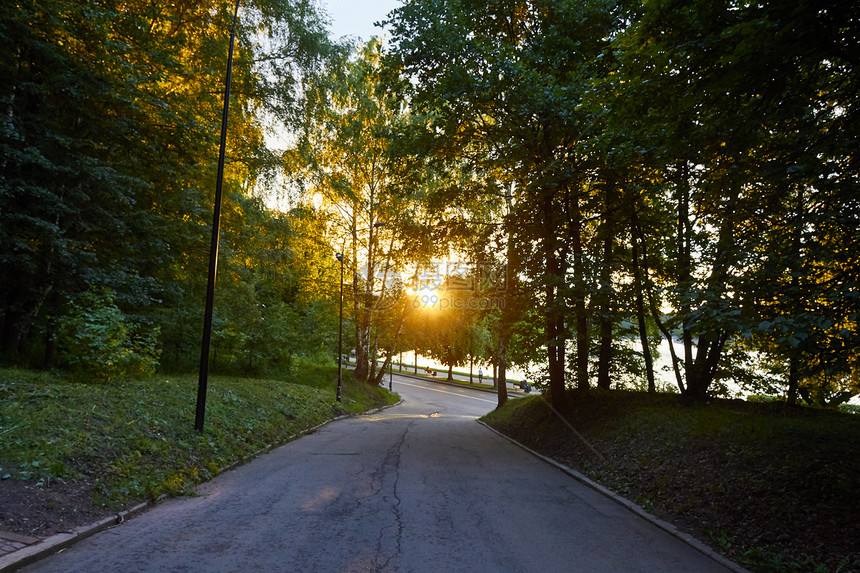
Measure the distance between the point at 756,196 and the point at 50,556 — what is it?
10172 millimetres

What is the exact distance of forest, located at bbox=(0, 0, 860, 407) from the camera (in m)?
5.66

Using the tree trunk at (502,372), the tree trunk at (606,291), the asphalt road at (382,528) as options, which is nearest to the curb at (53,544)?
the asphalt road at (382,528)

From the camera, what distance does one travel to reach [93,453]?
661 centimetres

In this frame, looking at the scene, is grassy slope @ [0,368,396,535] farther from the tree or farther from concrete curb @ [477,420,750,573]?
the tree

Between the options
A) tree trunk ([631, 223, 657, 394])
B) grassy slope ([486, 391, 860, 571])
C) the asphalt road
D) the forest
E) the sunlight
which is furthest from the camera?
the sunlight

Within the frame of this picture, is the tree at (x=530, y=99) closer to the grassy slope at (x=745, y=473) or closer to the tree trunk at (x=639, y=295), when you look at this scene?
the tree trunk at (x=639, y=295)

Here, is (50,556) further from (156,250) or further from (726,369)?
(726,369)

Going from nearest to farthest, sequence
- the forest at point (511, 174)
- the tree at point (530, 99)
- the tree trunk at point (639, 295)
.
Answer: the forest at point (511, 174)
the tree at point (530, 99)
the tree trunk at point (639, 295)

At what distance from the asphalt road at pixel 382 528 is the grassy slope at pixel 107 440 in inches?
22.5

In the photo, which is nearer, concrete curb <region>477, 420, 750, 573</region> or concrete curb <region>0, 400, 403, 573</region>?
concrete curb <region>0, 400, 403, 573</region>

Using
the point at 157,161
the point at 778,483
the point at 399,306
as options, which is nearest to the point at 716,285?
the point at 778,483

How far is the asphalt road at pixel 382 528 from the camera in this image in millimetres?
4625

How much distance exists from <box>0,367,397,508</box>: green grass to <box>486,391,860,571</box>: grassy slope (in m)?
7.52

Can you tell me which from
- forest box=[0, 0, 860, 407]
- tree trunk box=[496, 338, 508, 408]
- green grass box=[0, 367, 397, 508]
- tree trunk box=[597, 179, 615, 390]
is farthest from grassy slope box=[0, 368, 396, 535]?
tree trunk box=[496, 338, 508, 408]
